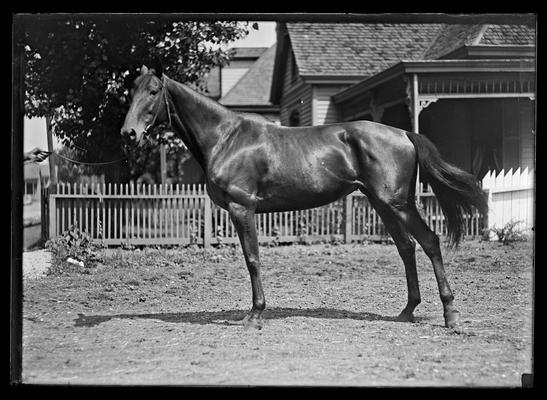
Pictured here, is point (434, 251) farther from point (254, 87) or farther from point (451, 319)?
point (254, 87)

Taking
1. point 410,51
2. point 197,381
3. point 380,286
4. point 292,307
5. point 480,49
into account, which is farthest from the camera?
point 410,51

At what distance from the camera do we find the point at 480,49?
11312mm

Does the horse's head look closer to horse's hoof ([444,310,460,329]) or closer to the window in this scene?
horse's hoof ([444,310,460,329])

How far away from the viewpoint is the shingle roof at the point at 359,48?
50.3ft

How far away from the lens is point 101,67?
28.3ft

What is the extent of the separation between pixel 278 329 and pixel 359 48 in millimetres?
11647

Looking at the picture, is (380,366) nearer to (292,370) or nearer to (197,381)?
(292,370)

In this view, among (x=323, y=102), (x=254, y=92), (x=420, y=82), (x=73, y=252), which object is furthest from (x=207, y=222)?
(x=254, y=92)

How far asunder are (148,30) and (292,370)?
18.8ft

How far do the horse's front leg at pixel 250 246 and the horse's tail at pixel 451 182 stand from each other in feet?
5.60

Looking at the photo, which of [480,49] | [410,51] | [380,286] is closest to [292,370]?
[380,286]

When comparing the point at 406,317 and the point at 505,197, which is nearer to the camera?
the point at 406,317

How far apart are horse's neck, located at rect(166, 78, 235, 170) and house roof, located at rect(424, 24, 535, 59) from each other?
4.13 m

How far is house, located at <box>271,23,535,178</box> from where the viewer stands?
10.3 metres
